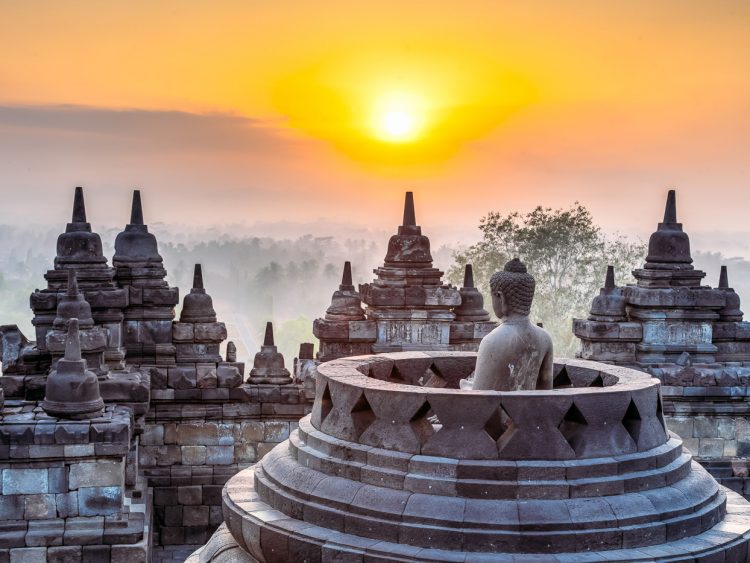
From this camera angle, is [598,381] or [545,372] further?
[598,381]

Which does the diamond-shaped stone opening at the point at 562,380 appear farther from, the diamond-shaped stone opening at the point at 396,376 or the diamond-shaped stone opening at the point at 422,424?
the diamond-shaped stone opening at the point at 422,424

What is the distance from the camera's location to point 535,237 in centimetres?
3384

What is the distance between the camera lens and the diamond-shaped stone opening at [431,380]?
444 inches

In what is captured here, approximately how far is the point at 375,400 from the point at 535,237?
25196mm

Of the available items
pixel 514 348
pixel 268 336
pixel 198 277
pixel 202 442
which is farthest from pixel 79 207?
pixel 514 348

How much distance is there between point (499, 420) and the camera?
29.8 feet

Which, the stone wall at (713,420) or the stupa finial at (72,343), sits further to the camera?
the stone wall at (713,420)

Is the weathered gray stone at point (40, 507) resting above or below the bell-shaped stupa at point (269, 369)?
below

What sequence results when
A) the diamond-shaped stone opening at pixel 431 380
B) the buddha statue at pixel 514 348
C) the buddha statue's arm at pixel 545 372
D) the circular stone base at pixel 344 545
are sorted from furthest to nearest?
the diamond-shaped stone opening at pixel 431 380, the buddha statue's arm at pixel 545 372, the buddha statue at pixel 514 348, the circular stone base at pixel 344 545

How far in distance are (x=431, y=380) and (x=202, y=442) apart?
5821 millimetres

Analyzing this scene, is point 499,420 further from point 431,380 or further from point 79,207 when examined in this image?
point 79,207

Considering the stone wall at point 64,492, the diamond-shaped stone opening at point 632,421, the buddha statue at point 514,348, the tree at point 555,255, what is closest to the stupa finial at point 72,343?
the stone wall at point 64,492

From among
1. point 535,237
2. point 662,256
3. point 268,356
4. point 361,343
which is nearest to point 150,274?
point 268,356

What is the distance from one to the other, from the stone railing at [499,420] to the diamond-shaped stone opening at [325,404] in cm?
2
